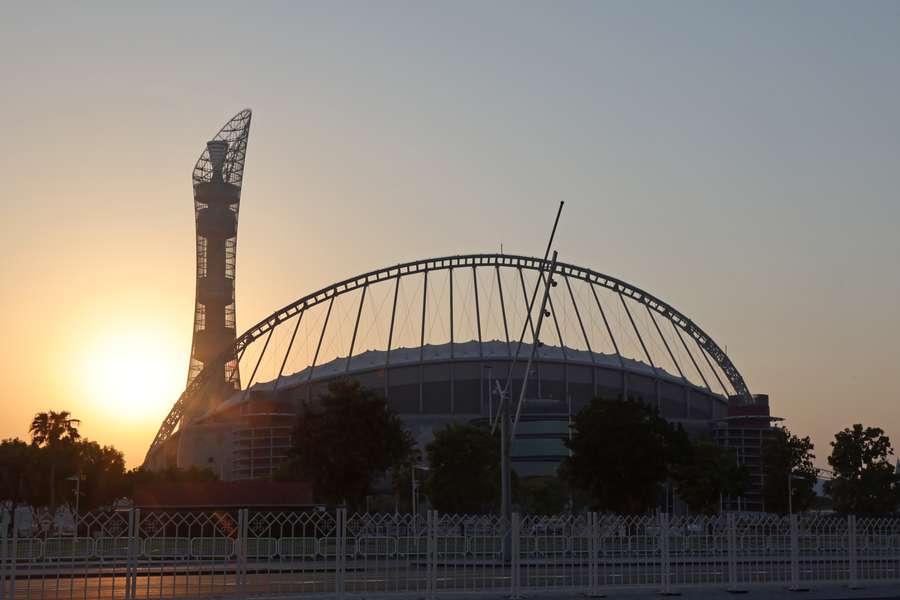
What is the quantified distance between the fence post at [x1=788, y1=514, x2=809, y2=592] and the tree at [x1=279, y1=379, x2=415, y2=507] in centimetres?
5209

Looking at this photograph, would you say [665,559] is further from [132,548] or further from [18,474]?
[18,474]

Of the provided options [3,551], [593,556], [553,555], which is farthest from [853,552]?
[3,551]

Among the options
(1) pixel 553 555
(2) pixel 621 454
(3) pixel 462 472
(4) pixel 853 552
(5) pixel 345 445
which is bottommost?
(4) pixel 853 552

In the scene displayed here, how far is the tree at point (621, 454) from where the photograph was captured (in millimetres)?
83062

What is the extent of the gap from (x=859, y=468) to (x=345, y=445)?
137 ft

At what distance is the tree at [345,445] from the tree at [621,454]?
13.9 m

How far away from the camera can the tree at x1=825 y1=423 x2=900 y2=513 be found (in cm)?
10019

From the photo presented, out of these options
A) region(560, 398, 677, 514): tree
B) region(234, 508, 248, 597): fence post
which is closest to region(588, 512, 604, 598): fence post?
A: region(234, 508, 248, 597): fence post

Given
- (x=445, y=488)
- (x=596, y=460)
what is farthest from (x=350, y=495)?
(x=596, y=460)

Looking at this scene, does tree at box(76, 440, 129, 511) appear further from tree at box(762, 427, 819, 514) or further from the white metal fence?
→ the white metal fence

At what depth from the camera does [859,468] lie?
10219cm

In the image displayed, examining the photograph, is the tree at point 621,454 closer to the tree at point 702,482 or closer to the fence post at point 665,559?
the tree at point 702,482

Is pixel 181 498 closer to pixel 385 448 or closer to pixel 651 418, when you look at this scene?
pixel 385 448

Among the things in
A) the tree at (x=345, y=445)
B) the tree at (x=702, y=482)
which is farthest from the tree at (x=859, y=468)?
the tree at (x=345, y=445)
